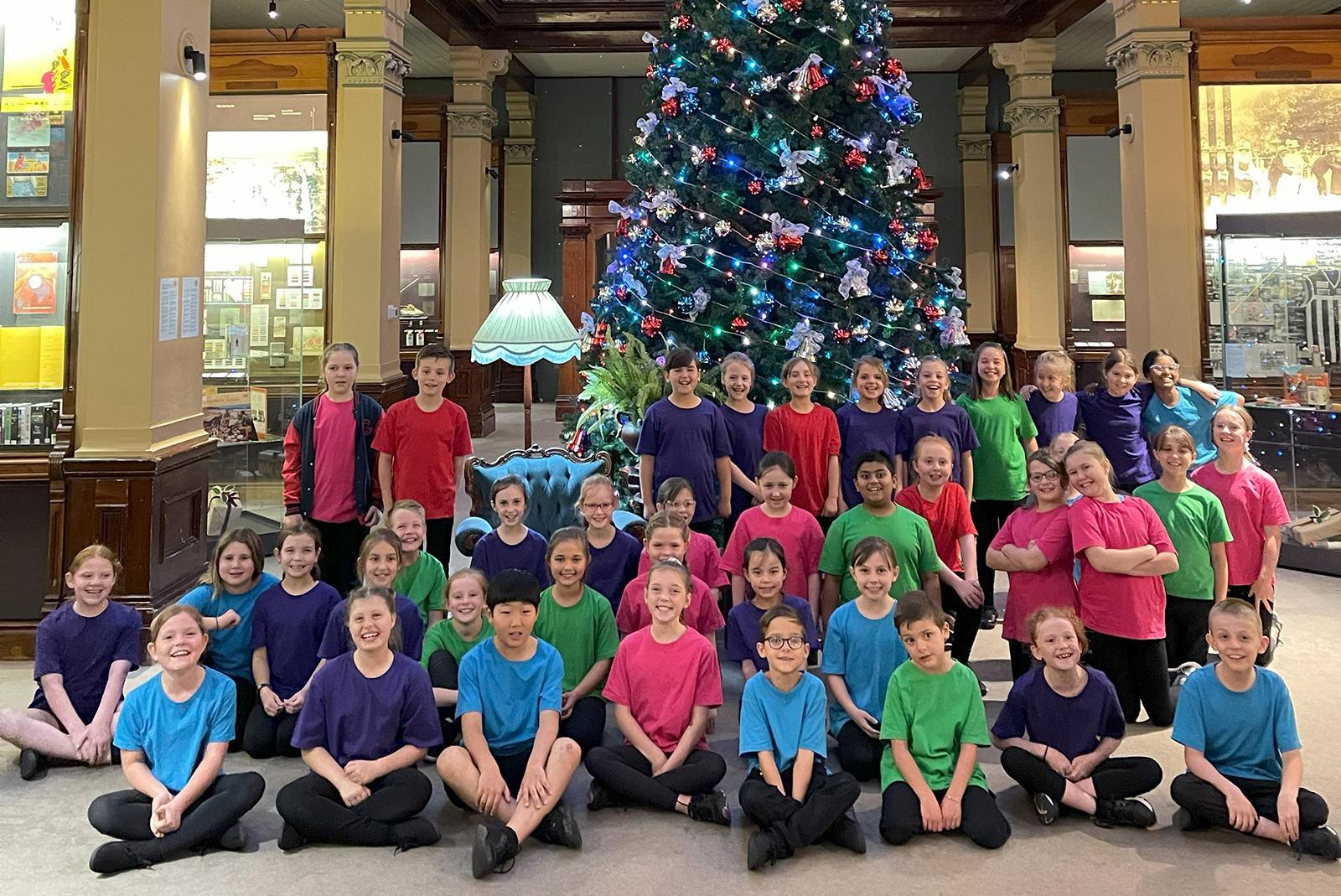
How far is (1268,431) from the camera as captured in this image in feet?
24.5

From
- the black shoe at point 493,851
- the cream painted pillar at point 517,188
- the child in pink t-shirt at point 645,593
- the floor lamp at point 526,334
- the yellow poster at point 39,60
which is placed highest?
the cream painted pillar at point 517,188

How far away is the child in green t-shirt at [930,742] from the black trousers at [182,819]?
199 centimetres

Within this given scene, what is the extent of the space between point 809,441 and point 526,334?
2.33 metres

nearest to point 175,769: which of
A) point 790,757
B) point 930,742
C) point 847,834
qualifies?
point 790,757

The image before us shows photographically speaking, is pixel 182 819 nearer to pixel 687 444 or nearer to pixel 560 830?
pixel 560 830

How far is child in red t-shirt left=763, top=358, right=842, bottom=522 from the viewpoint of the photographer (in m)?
→ 5.12

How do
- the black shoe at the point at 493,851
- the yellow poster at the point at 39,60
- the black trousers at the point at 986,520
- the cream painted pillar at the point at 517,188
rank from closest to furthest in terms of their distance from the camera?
the black shoe at the point at 493,851
the yellow poster at the point at 39,60
the black trousers at the point at 986,520
the cream painted pillar at the point at 517,188

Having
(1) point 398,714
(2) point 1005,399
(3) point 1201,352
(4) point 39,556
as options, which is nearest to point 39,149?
(4) point 39,556

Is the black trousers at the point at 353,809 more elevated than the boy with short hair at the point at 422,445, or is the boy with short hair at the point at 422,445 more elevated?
the boy with short hair at the point at 422,445

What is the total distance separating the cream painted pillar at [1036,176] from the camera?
12672 millimetres

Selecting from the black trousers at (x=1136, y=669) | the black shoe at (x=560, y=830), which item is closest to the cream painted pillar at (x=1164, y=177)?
the black trousers at (x=1136, y=669)

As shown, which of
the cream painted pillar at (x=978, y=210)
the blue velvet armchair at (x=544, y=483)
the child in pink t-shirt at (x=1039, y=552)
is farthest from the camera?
the cream painted pillar at (x=978, y=210)

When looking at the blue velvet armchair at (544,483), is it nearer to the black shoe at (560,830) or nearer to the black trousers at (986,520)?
the black trousers at (986,520)

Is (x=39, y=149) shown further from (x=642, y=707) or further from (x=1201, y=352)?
(x=1201, y=352)
